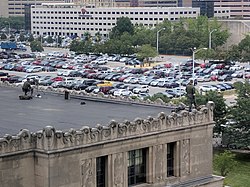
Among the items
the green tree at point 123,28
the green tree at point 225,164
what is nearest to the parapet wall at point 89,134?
the green tree at point 225,164

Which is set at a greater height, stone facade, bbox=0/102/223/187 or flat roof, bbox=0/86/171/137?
flat roof, bbox=0/86/171/137

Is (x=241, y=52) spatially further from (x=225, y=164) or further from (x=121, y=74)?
(x=225, y=164)

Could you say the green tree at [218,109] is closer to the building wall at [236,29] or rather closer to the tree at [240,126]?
the tree at [240,126]

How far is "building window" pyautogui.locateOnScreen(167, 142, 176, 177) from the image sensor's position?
125 feet

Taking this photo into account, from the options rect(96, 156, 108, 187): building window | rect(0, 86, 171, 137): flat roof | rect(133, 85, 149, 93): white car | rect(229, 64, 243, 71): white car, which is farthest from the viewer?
rect(229, 64, 243, 71): white car

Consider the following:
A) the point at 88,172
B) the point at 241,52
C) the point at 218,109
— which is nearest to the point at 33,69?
the point at 241,52

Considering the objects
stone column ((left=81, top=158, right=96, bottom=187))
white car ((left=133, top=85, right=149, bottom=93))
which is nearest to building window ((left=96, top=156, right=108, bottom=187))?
stone column ((left=81, top=158, right=96, bottom=187))

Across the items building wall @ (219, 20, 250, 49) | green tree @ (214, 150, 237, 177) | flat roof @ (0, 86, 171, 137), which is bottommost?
green tree @ (214, 150, 237, 177)

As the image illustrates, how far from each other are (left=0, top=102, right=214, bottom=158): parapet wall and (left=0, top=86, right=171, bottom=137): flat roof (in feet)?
8.14

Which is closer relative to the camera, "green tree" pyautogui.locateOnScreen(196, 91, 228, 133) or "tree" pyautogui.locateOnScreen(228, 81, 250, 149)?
"tree" pyautogui.locateOnScreen(228, 81, 250, 149)

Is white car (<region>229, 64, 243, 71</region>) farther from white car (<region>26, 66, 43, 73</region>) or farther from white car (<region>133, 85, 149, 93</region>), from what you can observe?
white car (<region>26, 66, 43, 73</region>)

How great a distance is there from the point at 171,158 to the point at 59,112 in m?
7.29

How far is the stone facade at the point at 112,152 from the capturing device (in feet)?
105

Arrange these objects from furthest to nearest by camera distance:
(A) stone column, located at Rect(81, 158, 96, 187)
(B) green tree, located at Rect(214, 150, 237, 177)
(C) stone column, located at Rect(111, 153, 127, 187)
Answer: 1. (B) green tree, located at Rect(214, 150, 237, 177)
2. (C) stone column, located at Rect(111, 153, 127, 187)
3. (A) stone column, located at Rect(81, 158, 96, 187)
